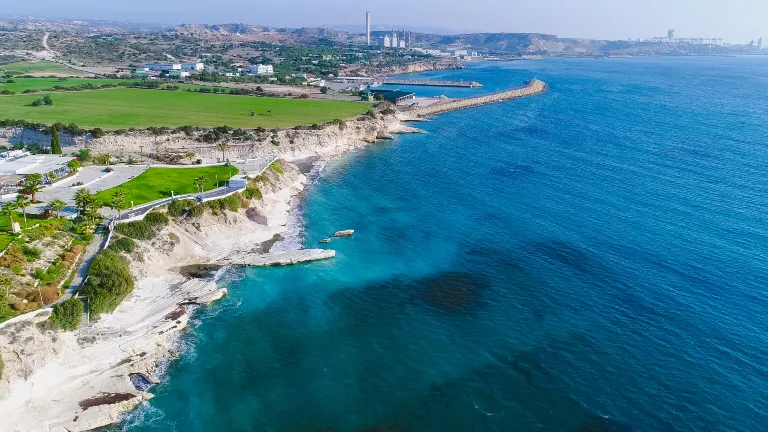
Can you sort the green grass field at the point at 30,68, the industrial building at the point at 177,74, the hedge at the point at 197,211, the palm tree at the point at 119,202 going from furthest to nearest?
the industrial building at the point at 177,74 → the green grass field at the point at 30,68 → the hedge at the point at 197,211 → the palm tree at the point at 119,202

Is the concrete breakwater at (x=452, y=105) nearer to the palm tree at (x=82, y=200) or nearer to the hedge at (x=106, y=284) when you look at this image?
the palm tree at (x=82, y=200)

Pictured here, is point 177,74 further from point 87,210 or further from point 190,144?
point 87,210

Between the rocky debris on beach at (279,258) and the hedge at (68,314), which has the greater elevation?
the hedge at (68,314)

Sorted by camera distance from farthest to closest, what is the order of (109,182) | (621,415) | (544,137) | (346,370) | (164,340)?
(544,137)
(109,182)
(164,340)
(346,370)
(621,415)

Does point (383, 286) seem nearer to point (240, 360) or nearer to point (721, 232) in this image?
point (240, 360)

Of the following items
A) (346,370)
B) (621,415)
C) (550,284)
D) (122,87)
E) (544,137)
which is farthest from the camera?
(122,87)

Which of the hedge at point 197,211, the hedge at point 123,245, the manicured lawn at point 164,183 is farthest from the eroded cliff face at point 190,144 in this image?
the hedge at point 123,245

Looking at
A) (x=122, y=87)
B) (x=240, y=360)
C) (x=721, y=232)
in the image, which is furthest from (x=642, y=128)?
(x=122, y=87)
